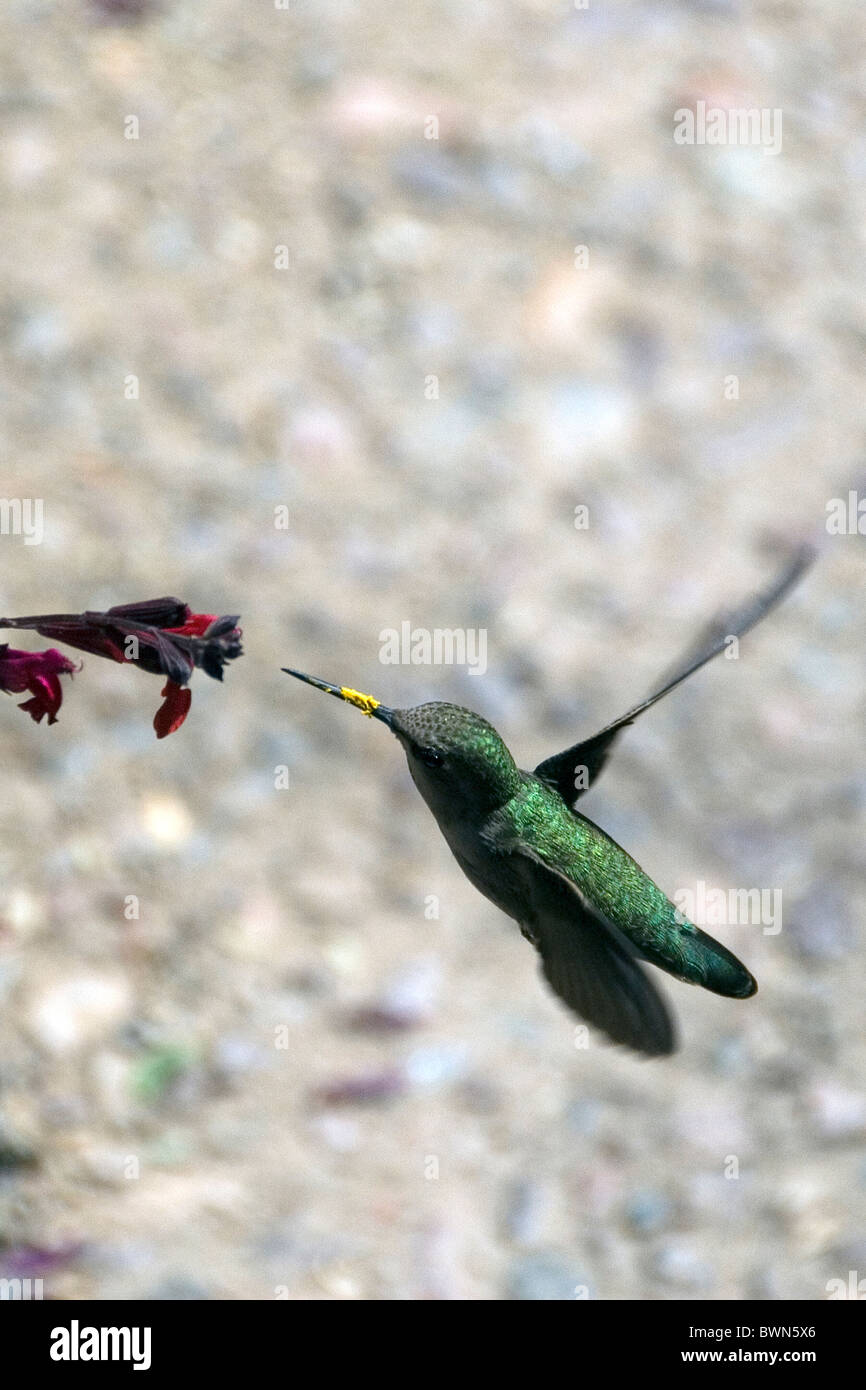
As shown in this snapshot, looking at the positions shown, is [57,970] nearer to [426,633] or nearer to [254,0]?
[426,633]

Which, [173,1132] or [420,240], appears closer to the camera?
[173,1132]

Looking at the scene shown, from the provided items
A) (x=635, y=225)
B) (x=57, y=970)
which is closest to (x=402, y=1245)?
(x=57, y=970)

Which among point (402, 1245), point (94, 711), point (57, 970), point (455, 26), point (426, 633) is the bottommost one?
point (402, 1245)

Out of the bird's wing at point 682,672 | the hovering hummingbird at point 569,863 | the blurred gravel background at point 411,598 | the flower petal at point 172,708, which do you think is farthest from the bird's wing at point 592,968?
the blurred gravel background at point 411,598

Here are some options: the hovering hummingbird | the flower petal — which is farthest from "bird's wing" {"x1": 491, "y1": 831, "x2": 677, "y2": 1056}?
the flower petal

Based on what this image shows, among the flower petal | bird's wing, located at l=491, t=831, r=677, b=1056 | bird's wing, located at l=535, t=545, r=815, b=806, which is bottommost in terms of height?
bird's wing, located at l=491, t=831, r=677, b=1056

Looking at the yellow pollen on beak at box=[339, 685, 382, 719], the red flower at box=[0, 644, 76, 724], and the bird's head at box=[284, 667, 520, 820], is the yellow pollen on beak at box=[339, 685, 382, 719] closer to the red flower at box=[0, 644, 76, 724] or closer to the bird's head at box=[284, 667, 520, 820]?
the bird's head at box=[284, 667, 520, 820]

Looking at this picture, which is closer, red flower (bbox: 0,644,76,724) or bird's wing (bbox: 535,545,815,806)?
red flower (bbox: 0,644,76,724)

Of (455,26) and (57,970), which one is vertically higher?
(455,26)

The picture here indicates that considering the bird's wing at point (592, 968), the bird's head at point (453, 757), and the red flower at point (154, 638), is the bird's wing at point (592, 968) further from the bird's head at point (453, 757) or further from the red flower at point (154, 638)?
the red flower at point (154, 638)
